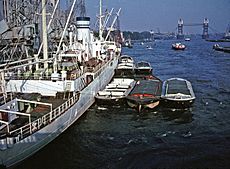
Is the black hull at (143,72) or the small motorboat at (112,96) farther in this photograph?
the black hull at (143,72)

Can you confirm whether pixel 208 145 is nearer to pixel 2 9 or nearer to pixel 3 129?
pixel 3 129

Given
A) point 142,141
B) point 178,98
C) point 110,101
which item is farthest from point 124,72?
point 142,141

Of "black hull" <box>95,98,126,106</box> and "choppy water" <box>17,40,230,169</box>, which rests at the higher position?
"black hull" <box>95,98,126,106</box>

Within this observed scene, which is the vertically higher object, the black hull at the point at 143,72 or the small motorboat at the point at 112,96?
the black hull at the point at 143,72

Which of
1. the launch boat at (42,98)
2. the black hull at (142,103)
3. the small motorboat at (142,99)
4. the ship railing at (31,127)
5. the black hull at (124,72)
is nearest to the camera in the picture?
the ship railing at (31,127)

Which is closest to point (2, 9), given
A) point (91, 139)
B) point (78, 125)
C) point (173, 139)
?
point (78, 125)

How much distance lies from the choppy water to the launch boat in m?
1.42


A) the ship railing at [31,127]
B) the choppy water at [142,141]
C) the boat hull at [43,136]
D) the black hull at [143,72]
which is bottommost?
the choppy water at [142,141]

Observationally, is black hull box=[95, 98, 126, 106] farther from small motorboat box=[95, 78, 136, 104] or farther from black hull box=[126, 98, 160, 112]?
black hull box=[126, 98, 160, 112]

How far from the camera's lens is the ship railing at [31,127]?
19281mm

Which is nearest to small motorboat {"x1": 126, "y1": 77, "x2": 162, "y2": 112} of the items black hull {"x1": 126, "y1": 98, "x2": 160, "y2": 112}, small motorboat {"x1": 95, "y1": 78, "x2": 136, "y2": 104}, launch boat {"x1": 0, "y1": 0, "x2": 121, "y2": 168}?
black hull {"x1": 126, "y1": 98, "x2": 160, "y2": 112}

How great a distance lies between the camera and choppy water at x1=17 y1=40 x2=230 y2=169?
75.0ft

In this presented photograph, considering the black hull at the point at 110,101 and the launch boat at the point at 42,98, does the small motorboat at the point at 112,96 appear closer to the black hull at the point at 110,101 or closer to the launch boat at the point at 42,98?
the black hull at the point at 110,101

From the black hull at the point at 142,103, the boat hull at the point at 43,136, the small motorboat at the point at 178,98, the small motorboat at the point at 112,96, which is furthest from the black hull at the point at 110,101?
the small motorboat at the point at 178,98
